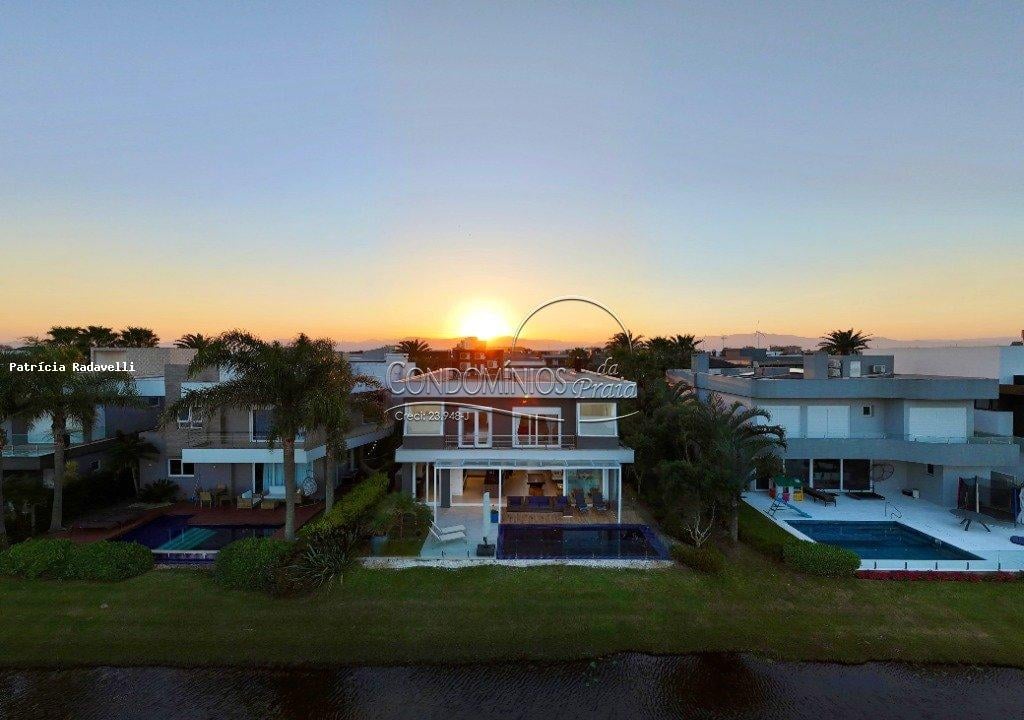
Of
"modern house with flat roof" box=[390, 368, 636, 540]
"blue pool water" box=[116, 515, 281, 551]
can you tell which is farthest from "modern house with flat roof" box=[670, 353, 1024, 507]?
"blue pool water" box=[116, 515, 281, 551]

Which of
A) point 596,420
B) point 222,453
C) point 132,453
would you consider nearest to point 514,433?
point 596,420

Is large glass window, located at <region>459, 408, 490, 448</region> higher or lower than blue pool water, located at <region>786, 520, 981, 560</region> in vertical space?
higher

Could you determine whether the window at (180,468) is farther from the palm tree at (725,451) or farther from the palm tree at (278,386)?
the palm tree at (725,451)

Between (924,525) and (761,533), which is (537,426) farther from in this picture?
(924,525)

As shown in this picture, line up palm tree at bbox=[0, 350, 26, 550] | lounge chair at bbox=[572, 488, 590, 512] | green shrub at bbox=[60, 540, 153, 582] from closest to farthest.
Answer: green shrub at bbox=[60, 540, 153, 582] < palm tree at bbox=[0, 350, 26, 550] < lounge chair at bbox=[572, 488, 590, 512]

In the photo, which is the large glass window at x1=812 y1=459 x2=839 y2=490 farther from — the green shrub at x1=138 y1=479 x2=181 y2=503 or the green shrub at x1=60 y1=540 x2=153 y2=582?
the green shrub at x1=138 y1=479 x2=181 y2=503

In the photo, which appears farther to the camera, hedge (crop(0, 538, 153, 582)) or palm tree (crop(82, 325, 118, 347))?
palm tree (crop(82, 325, 118, 347))

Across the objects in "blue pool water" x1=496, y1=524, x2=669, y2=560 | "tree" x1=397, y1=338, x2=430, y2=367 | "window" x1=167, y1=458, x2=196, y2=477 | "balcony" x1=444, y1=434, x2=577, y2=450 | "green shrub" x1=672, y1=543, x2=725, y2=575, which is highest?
"tree" x1=397, y1=338, x2=430, y2=367
